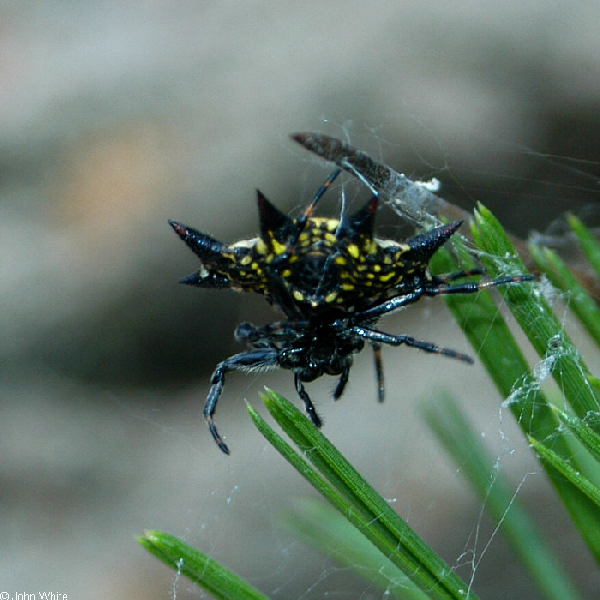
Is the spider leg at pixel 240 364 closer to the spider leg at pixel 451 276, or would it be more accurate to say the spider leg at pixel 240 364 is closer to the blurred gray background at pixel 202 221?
the spider leg at pixel 451 276

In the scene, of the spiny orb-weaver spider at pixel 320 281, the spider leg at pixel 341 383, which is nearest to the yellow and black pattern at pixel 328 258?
the spiny orb-weaver spider at pixel 320 281

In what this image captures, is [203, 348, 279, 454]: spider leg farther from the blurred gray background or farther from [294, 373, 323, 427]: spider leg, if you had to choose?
the blurred gray background

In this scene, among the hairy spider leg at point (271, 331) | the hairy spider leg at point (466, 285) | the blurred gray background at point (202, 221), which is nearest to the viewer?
the hairy spider leg at point (466, 285)

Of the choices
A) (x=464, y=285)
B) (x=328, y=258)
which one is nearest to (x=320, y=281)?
(x=328, y=258)

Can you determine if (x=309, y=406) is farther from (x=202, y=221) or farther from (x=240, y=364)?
(x=202, y=221)

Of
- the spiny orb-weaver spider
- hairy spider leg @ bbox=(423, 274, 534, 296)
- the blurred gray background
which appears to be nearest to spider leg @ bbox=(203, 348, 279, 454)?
the spiny orb-weaver spider
